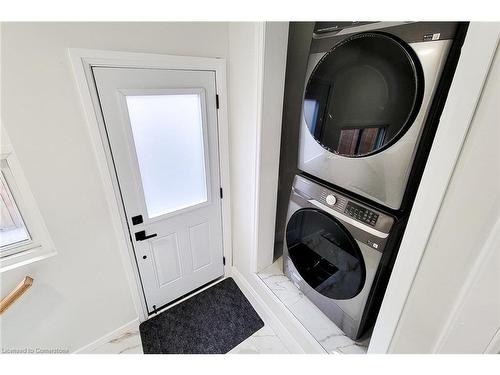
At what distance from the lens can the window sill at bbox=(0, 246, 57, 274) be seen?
1.17 meters

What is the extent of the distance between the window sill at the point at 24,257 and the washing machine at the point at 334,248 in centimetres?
146

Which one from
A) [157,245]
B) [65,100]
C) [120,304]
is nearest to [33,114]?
[65,100]

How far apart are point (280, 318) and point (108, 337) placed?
1315mm

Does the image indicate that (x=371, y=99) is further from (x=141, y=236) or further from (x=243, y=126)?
(x=141, y=236)

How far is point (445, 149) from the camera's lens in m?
0.62

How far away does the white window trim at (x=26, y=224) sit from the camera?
3.58 ft

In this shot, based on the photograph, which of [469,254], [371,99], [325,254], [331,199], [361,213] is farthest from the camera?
[325,254]

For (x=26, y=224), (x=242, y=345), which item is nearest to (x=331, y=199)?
(x=242, y=345)

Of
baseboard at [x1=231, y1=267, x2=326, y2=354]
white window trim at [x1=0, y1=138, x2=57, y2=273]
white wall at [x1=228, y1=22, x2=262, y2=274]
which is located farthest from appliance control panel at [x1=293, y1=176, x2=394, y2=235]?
white window trim at [x1=0, y1=138, x2=57, y2=273]

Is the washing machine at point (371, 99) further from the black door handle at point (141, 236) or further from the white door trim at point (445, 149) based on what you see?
the black door handle at point (141, 236)

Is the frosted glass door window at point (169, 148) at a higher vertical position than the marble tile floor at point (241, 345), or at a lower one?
higher

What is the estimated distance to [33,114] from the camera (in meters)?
1.06

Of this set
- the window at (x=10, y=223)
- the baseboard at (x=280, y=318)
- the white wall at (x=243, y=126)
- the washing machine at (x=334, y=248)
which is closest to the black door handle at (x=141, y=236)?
the window at (x=10, y=223)

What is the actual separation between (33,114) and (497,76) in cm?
170
